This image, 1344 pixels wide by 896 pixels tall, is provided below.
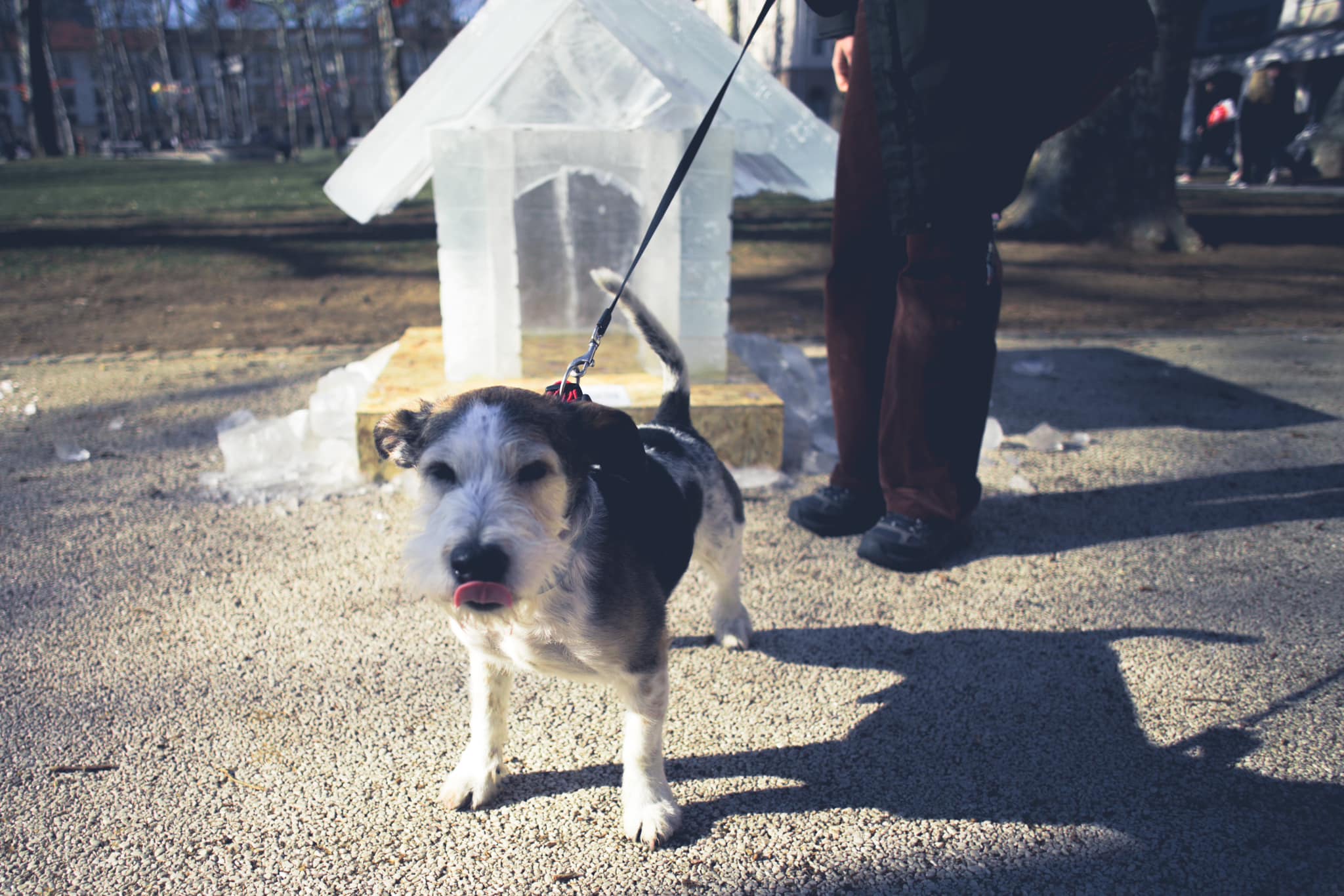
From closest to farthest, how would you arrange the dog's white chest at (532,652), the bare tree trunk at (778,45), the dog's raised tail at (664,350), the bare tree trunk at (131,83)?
the dog's white chest at (532,652)
the dog's raised tail at (664,350)
the bare tree trunk at (778,45)
the bare tree trunk at (131,83)

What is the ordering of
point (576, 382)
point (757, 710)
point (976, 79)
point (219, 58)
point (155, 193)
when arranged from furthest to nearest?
point (219, 58) < point (155, 193) < point (976, 79) < point (757, 710) < point (576, 382)

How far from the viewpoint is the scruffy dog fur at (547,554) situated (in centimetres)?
187

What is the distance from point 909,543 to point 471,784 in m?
2.12

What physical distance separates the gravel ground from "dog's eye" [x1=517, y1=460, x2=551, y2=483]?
983 millimetres

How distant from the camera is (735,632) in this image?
321cm

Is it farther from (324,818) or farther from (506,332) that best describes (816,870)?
(506,332)

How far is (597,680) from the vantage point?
2.33m

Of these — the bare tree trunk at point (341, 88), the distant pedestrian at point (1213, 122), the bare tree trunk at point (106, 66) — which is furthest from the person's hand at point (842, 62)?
the bare tree trunk at point (106, 66)

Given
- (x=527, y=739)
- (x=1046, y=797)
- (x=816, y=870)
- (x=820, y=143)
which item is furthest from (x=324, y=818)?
(x=820, y=143)

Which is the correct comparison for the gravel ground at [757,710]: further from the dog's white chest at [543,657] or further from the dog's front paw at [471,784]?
the dog's white chest at [543,657]

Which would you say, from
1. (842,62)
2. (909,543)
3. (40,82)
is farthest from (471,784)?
(40,82)

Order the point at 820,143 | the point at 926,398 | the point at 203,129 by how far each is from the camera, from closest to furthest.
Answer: the point at 926,398, the point at 820,143, the point at 203,129

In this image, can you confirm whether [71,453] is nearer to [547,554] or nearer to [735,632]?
[735,632]

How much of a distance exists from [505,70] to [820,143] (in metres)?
1.77
